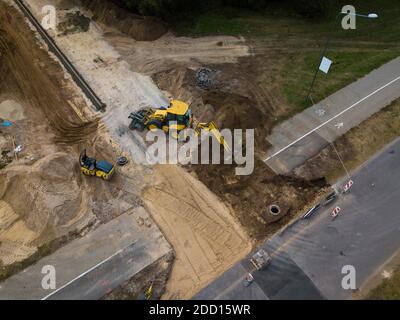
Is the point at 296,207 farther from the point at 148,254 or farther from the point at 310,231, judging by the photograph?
the point at 148,254

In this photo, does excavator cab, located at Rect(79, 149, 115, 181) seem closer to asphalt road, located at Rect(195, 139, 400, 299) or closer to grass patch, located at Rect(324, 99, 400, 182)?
asphalt road, located at Rect(195, 139, 400, 299)

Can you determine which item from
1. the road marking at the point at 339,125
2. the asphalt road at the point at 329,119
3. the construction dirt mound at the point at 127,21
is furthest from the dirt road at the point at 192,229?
the construction dirt mound at the point at 127,21

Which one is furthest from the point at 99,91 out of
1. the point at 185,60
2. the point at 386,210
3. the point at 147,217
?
the point at 386,210

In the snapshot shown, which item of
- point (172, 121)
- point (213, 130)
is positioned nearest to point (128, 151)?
point (172, 121)

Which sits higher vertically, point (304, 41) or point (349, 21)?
point (349, 21)

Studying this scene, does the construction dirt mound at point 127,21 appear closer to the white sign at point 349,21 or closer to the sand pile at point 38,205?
the sand pile at point 38,205

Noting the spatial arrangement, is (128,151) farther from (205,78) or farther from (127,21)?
(127,21)
